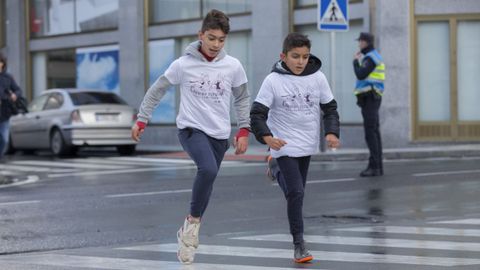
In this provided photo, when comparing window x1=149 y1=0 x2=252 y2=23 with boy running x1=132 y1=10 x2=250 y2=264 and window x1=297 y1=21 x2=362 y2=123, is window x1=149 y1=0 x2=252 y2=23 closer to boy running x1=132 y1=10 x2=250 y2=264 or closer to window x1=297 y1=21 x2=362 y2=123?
window x1=297 y1=21 x2=362 y2=123

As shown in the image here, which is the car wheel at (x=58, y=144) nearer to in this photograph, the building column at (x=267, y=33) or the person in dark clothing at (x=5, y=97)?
the building column at (x=267, y=33)

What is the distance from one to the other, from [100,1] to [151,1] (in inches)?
91.0

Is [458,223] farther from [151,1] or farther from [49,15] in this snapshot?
[49,15]

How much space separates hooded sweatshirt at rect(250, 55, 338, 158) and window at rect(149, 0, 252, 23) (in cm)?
1637

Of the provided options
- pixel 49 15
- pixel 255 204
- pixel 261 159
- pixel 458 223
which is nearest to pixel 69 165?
pixel 261 159

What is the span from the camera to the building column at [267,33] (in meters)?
22.7

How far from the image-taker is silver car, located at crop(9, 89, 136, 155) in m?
21.0

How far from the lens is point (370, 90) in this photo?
46.1 ft

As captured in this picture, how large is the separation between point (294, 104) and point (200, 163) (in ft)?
2.69

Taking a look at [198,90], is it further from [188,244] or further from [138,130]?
[188,244]

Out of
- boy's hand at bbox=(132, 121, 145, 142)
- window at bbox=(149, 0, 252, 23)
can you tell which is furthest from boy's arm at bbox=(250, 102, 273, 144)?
window at bbox=(149, 0, 252, 23)

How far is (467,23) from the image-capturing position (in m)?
21.0

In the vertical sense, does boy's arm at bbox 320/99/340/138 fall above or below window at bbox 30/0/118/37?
below

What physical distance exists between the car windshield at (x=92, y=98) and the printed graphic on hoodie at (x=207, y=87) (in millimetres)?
14203
